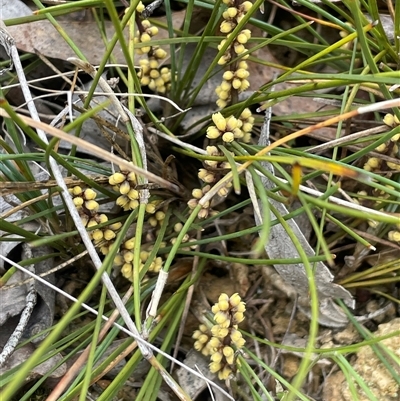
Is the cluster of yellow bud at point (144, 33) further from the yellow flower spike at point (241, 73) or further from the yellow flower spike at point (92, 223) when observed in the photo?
the yellow flower spike at point (92, 223)

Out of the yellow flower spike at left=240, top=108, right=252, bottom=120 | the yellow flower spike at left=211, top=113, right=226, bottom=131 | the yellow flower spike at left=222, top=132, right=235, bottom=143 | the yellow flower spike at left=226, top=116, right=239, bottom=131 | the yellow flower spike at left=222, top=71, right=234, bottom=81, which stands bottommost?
the yellow flower spike at left=240, top=108, right=252, bottom=120

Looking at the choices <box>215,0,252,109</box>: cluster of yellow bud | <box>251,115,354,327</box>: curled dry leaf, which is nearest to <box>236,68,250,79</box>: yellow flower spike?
<box>215,0,252,109</box>: cluster of yellow bud

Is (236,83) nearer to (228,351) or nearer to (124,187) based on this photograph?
(124,187)

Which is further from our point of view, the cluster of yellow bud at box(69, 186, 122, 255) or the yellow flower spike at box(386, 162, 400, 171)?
the yellow flower spike at box(386, 162, 400, 171)

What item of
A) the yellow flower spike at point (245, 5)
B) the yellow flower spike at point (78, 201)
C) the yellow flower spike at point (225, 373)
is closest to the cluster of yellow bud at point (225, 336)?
the yellow flower spike at point (225, 373)

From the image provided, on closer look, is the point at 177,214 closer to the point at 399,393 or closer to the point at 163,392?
the point at 163,392

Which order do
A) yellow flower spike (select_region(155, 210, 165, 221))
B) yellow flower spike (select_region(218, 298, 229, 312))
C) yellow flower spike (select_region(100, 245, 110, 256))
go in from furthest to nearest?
yellow flower spike (select_region(155, 210, 165, 221))
yellow flower spike (select_region(100, 245, 110, 256))
yellow flower spike (select_region(218, 298, 229, 312))

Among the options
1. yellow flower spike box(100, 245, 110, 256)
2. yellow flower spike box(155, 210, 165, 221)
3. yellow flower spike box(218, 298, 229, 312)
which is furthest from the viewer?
yellow flower spike box(155, 210, 165, 221)

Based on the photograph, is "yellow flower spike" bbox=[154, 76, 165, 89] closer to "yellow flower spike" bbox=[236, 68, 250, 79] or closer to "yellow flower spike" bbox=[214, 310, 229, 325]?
"yellow flower spike" bbox=[236, 68, 250, 79]

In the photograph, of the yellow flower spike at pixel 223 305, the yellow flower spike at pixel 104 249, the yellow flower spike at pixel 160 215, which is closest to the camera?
the yellow flower spike at pixel 223 305
